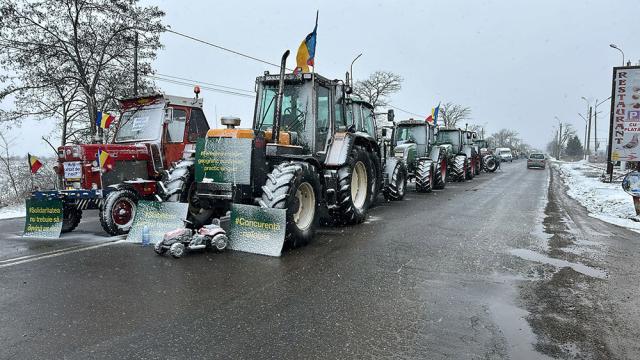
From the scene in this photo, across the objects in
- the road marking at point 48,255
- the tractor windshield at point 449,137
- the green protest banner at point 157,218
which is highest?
the tractor windshield at point 449,137

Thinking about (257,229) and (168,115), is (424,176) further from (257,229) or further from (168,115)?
(257,229)

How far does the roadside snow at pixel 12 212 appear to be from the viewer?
9.88 m

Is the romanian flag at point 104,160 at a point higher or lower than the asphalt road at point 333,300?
higher

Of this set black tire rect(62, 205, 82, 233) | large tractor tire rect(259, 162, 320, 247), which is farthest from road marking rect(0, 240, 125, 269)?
large tractor tire rect(259, 162, 320, 247)

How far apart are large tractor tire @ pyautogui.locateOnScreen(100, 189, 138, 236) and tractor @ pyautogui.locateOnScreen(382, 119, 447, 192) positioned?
9.04 m

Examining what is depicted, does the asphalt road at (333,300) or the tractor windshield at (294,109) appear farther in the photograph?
the tractor windshield at (294,109)

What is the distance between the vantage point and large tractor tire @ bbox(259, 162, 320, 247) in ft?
19.2

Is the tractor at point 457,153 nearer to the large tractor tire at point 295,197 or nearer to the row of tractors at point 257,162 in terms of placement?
the row of tractors at point 257,162

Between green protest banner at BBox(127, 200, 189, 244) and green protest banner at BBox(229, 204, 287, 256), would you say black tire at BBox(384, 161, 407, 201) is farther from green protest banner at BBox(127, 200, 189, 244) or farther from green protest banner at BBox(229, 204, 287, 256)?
green protest banner at BBox(127, 200, 189, 244)

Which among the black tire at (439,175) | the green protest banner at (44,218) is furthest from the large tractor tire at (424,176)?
the green protest banner at (44,218)

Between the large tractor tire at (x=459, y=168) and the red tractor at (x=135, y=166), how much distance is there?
14.3 meters

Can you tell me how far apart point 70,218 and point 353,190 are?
214 inches

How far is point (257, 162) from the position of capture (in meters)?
6.30

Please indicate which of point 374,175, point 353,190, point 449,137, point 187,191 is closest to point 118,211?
point 187,191
